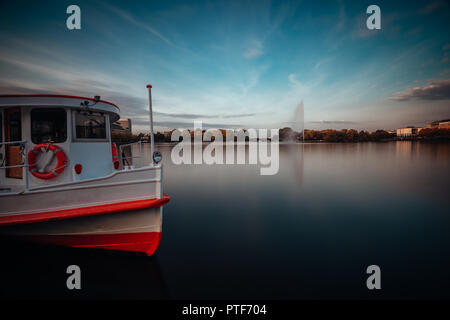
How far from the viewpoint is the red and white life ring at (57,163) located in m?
4.81

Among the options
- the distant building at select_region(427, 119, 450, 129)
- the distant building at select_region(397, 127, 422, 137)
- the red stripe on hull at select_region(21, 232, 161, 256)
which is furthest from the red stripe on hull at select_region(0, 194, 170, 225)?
the distant building at select_region(397, 127, 422, 137)

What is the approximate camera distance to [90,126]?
5453mm

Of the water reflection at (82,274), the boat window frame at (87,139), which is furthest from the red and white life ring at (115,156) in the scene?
the water reflection at (82,274)

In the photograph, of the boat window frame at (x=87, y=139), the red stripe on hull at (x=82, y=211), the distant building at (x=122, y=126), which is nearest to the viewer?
the red stripe on hull at (x=82, y=211)

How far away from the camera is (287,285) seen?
15.2ft

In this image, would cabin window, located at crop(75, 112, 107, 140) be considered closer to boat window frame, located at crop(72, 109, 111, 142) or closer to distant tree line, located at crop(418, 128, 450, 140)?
boat window frame, located at crop(72, 109, 111, 142)

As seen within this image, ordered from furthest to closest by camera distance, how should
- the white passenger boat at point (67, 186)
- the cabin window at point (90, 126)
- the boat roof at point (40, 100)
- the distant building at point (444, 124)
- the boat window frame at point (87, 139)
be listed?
the distant building at point (444, 124)
the cabin window at point (90, 126)
the boat window frame at point (87, 139)
the boat roof at point (40, 100)
the white passenger boat at point (67, 186)

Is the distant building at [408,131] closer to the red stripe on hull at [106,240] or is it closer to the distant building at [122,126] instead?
the distant building at [122,126]

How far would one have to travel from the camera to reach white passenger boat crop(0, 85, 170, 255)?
4.49 m

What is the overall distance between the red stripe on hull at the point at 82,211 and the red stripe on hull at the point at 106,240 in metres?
0.59

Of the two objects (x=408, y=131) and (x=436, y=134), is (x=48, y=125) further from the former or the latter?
(x=408, y=131)
